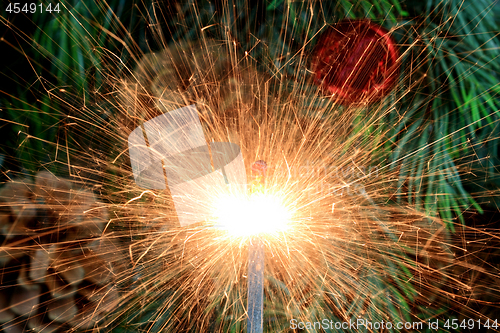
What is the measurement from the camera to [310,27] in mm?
837

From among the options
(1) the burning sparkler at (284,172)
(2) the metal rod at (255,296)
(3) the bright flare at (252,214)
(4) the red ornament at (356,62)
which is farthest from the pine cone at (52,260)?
(4) the red ornament at (356,62)

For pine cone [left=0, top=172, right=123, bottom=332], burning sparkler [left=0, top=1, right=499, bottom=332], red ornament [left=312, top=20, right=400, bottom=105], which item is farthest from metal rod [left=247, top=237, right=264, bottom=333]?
red ornament [left=312, top=20, right=400, bottom=105]

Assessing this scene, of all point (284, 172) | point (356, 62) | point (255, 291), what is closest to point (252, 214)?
point (255, 291)

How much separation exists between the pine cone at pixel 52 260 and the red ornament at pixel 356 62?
624 mm

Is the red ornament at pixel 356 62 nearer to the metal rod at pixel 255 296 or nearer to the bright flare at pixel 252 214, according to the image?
the bright flare at pixel 252 214

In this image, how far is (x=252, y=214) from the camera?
0.62m

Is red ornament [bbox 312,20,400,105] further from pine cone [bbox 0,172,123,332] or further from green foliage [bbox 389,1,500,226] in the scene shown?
pine cone [bbox 0,172,123,332]

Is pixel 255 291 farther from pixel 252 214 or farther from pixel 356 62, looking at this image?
pixel 356 62

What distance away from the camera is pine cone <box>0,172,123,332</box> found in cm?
66

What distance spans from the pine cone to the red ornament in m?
0.62

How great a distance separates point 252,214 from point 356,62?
505 mm

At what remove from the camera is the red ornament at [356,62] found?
844 millimetres

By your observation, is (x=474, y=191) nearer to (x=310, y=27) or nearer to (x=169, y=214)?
(x=310, y=27)

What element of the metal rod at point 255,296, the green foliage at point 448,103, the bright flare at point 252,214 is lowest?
the metal rod at point 255,296
